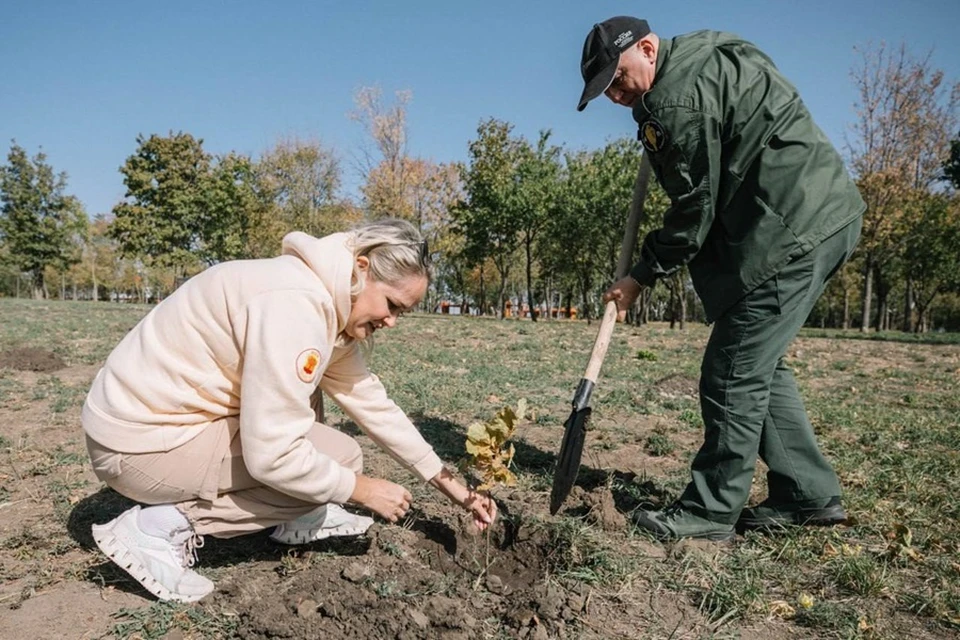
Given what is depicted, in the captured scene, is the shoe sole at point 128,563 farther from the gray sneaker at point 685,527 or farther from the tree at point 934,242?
the tree at point 934,242

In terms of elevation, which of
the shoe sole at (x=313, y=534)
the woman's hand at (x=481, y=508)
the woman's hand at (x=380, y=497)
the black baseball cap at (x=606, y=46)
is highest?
the black baseball cap at (x=606, y=46)

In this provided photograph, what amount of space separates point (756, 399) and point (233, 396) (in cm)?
237

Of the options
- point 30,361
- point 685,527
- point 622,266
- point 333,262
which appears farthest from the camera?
point 30,361

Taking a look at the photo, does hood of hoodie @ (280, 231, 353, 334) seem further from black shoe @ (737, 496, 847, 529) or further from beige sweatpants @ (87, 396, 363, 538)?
black shoe @ (737, 496, 847, 529)

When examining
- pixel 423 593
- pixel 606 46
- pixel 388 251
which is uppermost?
pixel 606 46

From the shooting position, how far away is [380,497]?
250 centimetres

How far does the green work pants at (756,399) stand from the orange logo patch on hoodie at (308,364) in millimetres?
1940

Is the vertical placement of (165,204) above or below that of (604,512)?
above

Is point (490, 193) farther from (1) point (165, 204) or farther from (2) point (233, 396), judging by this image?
(2) point (233, 396)

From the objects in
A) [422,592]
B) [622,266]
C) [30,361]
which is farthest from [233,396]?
[30,361]

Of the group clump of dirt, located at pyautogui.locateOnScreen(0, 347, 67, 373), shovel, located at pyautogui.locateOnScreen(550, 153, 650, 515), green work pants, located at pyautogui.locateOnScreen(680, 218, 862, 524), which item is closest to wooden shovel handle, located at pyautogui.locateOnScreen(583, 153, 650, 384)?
shovel, located at pyautogui.locateOnScreen(550, 153, 650, 515)

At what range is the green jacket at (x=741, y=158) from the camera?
279 cm

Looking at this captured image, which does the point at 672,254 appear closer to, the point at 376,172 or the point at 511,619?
the point at 511,619

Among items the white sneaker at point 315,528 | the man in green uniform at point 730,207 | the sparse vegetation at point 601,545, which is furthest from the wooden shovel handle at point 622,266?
the white sneaker at point 315,528
